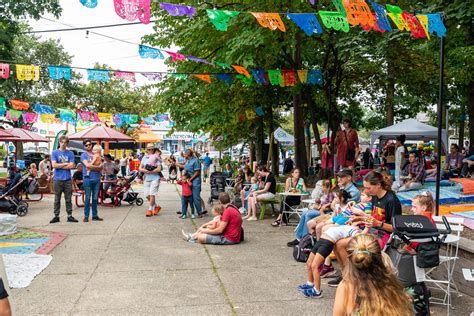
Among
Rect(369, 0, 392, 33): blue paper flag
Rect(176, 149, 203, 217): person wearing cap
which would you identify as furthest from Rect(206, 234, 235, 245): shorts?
Rect(369, 0, 392, 33): blue paper flag

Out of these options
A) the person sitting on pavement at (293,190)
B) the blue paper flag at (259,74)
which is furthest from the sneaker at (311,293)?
the blue paper flag at (259,74)

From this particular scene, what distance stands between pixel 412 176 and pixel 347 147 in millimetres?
1908

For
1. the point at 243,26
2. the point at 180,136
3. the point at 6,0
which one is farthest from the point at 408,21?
the point at 180,136

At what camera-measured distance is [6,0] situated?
1820 centimetres

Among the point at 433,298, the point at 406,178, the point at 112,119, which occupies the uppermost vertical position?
the point at 112,119

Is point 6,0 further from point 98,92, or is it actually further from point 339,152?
point 98,92

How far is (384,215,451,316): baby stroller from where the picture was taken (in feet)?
14.4

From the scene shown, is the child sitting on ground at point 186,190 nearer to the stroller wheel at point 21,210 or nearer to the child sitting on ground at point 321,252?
the stroller wheel at point 21,210

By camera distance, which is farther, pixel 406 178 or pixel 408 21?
pixel 406 178

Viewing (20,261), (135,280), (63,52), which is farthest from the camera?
(63,52)

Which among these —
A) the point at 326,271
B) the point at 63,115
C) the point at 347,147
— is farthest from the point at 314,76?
the point at 63,115

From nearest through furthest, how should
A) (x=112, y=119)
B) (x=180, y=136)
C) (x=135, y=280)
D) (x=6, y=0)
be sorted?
(x=135, y=280)
(x=6, y=0)
(x=112, y=119)
(x=180, y=136)

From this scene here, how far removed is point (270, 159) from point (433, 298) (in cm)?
1685

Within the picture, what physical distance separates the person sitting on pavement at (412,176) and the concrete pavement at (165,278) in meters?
4.38
